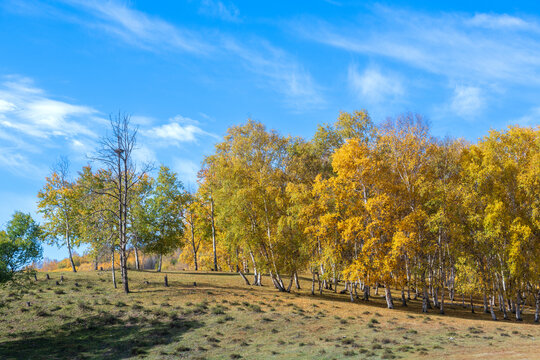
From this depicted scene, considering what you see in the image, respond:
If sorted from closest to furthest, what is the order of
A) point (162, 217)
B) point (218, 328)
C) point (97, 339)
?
point (97, 339) < point (218, 328) < point (162, 217)

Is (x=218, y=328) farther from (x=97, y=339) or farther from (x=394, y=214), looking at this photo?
(x=394, y=214)

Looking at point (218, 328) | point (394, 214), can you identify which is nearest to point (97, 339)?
point (218, 328)

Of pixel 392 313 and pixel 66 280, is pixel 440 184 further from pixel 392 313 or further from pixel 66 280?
pixel 66 280

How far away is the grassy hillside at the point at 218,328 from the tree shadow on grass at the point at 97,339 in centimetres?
6

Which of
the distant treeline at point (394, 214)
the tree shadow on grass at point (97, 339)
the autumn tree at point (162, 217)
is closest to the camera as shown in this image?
the tree shadow on grass at point (97, 339)

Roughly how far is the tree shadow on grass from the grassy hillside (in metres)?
0.06

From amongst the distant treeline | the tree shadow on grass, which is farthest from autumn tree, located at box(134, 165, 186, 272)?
the tree shadow on grass

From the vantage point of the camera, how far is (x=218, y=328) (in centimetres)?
2888

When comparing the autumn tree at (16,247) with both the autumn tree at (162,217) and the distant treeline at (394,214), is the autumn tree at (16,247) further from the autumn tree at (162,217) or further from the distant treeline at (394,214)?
the autumn tree at (162,217)

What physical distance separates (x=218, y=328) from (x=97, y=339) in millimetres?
8277

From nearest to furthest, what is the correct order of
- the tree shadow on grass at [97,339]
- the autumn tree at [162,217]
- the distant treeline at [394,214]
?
the tree shadow on grass at [97,339]
the distant treeline at [394,214]
the autumn tree at [162,217]

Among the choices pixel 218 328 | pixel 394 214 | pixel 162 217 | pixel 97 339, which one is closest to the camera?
pixel 97 339

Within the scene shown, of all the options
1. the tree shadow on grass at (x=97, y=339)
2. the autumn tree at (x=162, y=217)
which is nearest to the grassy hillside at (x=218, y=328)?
the tree shadow on grass at (x=97, y=339)

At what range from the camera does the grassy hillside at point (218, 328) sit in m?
23.4
